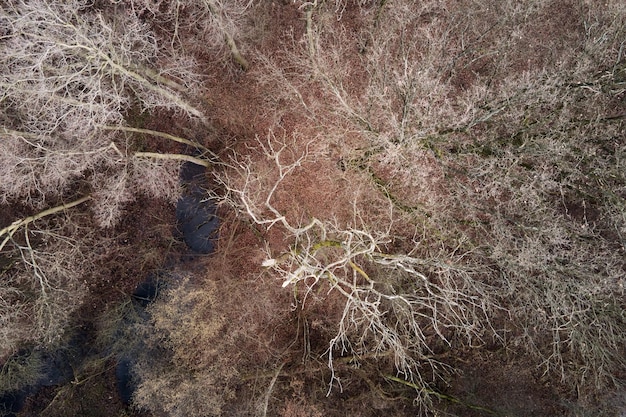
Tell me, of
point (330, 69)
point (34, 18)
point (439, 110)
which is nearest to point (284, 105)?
point (330, 69)

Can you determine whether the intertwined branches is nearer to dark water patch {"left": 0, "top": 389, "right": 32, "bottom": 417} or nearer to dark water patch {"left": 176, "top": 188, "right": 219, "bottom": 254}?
dark water patch {"left": 176, "top": 188, "right": 219, "bottom": 254}

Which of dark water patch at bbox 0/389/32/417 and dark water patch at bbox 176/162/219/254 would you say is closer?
dark water patch at bbox 176/162/219/254

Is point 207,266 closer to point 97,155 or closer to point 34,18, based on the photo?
point 97,155

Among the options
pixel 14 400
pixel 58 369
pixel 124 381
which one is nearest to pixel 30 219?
pixel 58 369

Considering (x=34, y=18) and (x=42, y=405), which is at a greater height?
(x=34, y=18)

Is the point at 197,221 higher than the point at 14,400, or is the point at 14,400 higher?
the point at 197,221

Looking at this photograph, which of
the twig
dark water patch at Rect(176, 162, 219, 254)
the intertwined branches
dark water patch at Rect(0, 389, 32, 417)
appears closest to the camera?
the intertwined branches

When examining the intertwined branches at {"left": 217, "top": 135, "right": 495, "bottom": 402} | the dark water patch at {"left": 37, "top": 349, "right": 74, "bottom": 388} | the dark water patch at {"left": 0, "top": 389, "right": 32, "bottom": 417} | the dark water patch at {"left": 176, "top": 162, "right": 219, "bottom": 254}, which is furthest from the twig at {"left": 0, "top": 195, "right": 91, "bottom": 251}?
the dark water patch at {"left": 0, "top": 389, "right": 32, "bottom": 417}

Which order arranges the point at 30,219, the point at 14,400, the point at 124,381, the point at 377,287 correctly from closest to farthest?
the point at 30,219 < the point at 377,287 < the point at 124,381 < the point at 14,400

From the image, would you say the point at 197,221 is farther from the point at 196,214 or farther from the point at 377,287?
the point at 377,287

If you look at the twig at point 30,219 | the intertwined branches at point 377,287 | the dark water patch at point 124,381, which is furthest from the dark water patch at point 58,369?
the intertwined branches at point 377,287

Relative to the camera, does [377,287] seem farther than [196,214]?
No
